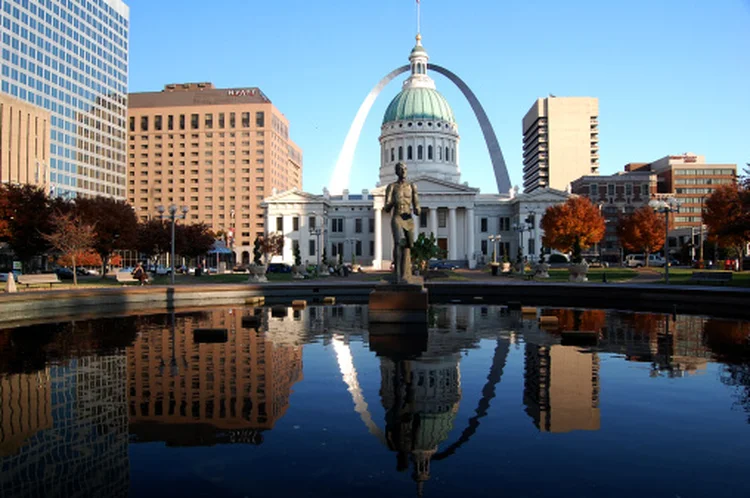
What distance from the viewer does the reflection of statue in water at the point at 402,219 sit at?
17.7 meters

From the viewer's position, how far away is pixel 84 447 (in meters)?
6.97

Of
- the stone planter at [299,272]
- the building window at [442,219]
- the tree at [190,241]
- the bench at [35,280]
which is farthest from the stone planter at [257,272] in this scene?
the building window at [442,219]

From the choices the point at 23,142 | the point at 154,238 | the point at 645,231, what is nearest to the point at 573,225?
the point at 645,231

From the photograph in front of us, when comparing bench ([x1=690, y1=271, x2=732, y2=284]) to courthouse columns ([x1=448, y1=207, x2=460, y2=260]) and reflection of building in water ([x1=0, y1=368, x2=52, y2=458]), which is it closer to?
reflection of building in water ([x1=0, y1=368, x2=52, y2=458])

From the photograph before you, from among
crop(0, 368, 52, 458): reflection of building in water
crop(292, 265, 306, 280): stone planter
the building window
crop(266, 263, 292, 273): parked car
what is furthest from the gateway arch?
crop(0, 368, 52, 458): reflection of building in water

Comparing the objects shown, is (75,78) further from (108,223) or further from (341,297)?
(341,297)

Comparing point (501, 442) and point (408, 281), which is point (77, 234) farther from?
point (501, 442)

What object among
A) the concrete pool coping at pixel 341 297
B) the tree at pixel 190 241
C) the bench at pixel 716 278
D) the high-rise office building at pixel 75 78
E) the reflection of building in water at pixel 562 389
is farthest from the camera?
the high-rise office building at pixel 75 78

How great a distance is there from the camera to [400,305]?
17688mm

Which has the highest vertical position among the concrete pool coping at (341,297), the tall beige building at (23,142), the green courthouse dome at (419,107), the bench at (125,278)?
the green courthouse dome at (419,107)

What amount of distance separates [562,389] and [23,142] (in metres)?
101

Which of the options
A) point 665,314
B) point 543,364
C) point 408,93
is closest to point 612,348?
point 543,364

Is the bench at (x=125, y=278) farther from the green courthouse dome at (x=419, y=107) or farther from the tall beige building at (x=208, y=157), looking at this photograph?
the tall beige building at (x=208, y=157)

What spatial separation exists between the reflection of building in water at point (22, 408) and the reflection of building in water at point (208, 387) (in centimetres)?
118
